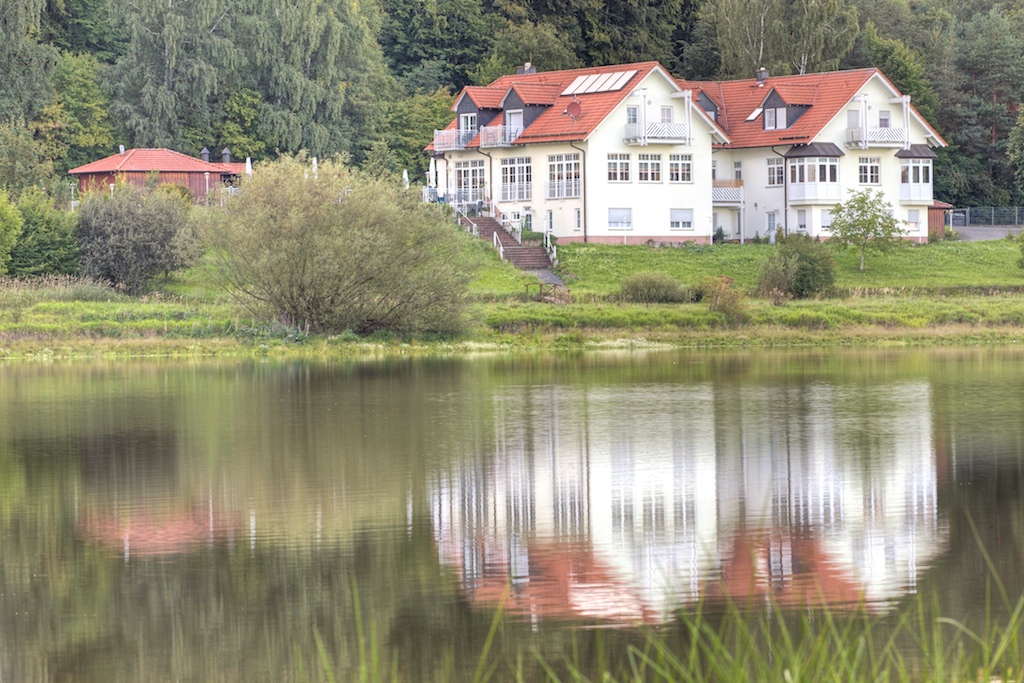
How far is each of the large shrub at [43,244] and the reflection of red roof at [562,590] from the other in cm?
4241

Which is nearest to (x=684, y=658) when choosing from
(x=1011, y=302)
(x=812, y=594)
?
(x=812, y=594)

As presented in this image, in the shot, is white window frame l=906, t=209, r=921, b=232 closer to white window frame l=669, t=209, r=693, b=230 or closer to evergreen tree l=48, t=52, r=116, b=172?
white window frame l=669, t=209, r=693, b=230

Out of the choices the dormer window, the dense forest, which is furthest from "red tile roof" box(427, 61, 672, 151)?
the dense forest

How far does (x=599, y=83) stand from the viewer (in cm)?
7031

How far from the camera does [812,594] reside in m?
14.3

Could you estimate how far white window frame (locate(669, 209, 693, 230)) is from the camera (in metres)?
69.5

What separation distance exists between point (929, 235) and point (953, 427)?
46531 millimetres

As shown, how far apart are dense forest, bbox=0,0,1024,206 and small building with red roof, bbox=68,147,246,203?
3618mm

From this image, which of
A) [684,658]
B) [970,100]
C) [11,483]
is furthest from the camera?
[970,100]

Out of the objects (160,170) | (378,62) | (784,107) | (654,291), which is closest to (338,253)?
(654,291)

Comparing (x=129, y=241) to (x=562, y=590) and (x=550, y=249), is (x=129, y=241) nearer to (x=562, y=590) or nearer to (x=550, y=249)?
(x=550, y=249)

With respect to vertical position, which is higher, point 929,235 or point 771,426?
point 929,235

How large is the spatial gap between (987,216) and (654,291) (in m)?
36.7

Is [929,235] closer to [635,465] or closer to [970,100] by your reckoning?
[970,100]
